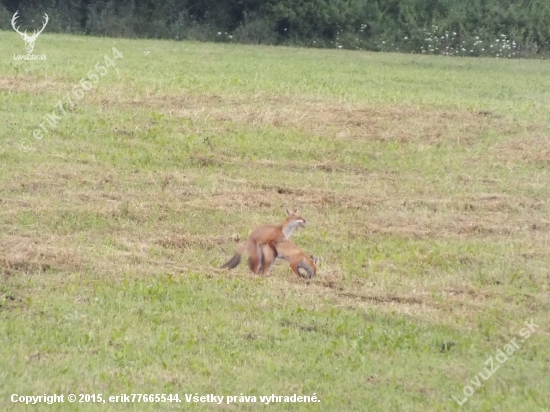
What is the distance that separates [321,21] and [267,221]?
27.9m

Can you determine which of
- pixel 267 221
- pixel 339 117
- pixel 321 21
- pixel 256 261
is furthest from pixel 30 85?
Answer: pixel 321 21

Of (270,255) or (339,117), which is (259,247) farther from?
(339,117)

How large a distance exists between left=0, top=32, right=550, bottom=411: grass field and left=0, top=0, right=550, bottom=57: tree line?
16486 mm

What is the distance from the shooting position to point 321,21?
37938 millimetres

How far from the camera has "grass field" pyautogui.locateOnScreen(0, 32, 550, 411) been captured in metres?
6.57

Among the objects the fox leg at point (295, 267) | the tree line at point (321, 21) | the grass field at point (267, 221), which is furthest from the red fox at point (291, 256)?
the tree line at point (321, 21)

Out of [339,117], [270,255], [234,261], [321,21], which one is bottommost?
[234,261]

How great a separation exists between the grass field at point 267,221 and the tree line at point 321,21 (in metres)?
16.5

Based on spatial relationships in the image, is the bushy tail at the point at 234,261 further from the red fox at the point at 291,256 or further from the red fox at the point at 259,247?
the red fox at the point at 291,256

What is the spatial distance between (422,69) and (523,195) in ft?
49.9

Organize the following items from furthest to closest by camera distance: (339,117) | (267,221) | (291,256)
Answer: (339,117), (267,221), (291,256)

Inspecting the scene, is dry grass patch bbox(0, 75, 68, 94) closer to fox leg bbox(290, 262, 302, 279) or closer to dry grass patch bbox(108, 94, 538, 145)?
dry grass patch bbox(108, 94, 538, 145)

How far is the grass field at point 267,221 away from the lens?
→ 6574 mm

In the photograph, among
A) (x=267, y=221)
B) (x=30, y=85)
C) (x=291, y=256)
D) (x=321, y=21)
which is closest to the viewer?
(x=291, y=256)
